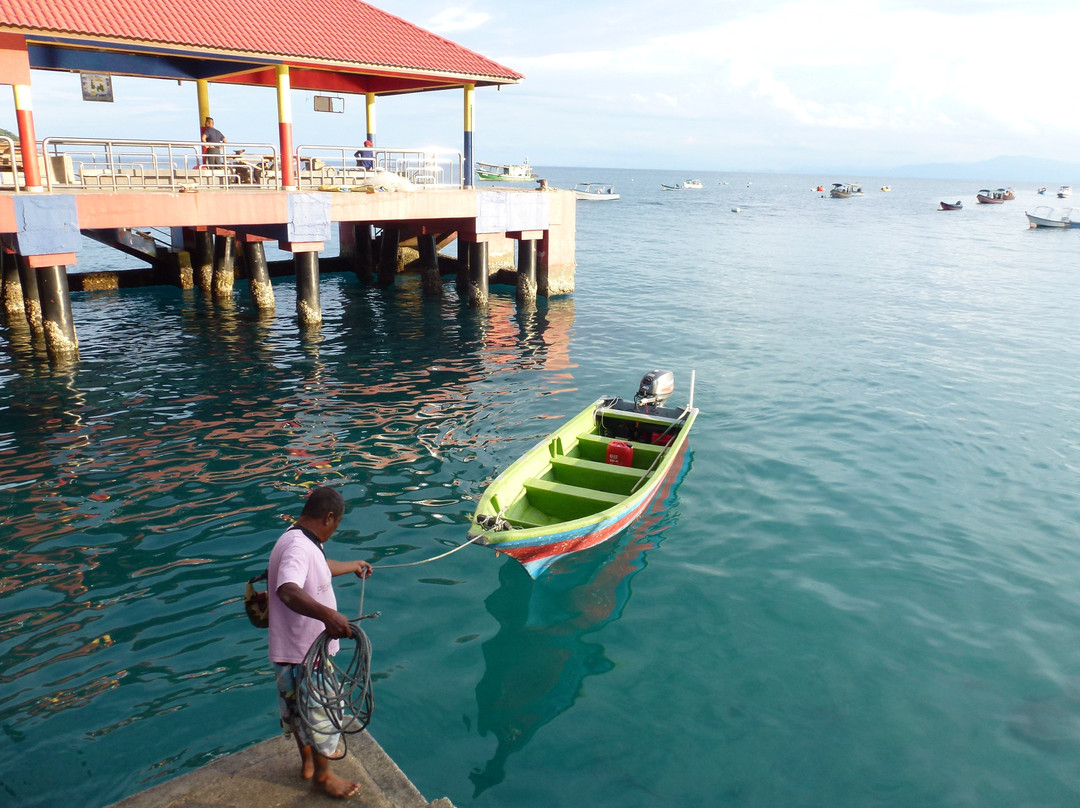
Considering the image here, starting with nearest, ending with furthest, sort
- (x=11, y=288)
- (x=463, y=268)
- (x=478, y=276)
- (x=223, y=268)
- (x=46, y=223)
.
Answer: (x=46, y=223) → (x=11, y=288) → (x=478, y=276) → (x=223, y=268) → (x=463, y=268)

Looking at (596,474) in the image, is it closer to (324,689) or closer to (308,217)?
(324,689)

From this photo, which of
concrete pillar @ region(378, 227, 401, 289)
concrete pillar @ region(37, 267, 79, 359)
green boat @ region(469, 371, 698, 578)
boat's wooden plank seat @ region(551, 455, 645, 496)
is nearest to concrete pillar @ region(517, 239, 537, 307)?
concrete pillar @ region(378, 227, 401, 289)

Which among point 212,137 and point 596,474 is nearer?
point 596,474

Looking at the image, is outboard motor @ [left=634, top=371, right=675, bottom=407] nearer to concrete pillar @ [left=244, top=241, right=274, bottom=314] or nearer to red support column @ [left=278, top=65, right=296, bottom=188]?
red support column @ [left=278, top=65, right=296, bottom=188]

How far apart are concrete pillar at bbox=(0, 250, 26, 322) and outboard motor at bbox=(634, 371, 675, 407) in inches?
802

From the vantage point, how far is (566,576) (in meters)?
10.0

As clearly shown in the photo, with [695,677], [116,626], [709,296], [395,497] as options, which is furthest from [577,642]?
[709,296]

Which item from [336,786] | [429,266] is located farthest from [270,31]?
[336,786]

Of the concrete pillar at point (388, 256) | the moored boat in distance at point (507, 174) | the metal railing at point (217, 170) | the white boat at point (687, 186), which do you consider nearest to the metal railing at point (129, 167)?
the metal railing at point (217, 170)

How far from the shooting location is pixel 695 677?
8227 mm

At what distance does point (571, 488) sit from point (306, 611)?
6360mm

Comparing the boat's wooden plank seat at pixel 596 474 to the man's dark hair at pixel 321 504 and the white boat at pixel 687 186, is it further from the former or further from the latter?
the white boat at pixel 687 186

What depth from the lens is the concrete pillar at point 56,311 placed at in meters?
17.1

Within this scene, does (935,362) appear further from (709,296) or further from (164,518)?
(164,518)
